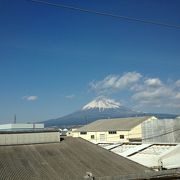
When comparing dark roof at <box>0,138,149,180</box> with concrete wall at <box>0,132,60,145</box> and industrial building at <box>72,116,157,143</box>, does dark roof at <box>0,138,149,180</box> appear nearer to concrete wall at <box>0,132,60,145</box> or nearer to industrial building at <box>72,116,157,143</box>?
concrete wall at <box>0,132,60,145</box>

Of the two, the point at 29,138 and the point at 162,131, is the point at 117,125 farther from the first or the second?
the point at 29,138

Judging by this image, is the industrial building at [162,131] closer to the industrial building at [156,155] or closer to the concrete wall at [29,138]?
the industrial building at [156,155]

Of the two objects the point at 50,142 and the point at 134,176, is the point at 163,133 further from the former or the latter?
the point at 134,176

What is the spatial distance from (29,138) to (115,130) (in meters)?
38.3

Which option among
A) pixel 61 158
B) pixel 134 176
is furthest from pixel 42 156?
pixel 134 176

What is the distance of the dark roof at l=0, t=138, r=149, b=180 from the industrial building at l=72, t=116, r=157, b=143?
31.6 m

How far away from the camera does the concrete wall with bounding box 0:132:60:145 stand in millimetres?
25297

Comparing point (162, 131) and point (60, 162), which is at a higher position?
point (162, 131)

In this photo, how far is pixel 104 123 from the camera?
235ft

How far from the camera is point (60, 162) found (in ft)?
73.6

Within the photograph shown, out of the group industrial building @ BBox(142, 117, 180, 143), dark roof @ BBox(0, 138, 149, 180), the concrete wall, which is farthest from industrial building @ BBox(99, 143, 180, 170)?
industrial building @ BBox(142, 117, 180, 143)

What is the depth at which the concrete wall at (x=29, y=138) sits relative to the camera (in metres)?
25.3

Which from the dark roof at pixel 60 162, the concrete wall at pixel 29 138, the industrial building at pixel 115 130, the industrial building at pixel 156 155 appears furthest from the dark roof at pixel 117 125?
the dark roof at pixel 60 162

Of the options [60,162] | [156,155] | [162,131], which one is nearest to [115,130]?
[162,131]
